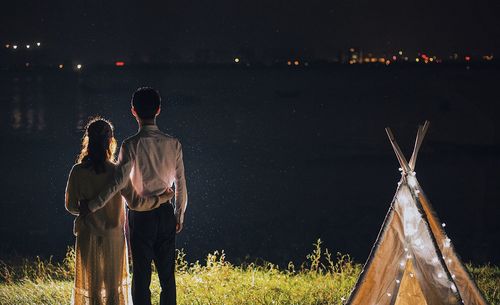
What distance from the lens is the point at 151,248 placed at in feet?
16.5

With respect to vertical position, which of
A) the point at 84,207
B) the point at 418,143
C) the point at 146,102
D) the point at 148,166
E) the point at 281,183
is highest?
the point at 146,102

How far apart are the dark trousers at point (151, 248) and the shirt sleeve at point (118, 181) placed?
0.79 feet

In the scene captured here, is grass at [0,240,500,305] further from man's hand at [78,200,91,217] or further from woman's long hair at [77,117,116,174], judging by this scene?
woman's long hair at [77,117,116,174]

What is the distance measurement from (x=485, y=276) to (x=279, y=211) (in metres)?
11.5

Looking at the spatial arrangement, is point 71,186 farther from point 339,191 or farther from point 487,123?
point 487,123

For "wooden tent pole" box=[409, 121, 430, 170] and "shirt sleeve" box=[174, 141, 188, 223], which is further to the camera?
"wooden tent pole" box=[409, 121, 430, 170]

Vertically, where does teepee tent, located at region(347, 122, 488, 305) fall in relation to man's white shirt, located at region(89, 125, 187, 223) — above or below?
below

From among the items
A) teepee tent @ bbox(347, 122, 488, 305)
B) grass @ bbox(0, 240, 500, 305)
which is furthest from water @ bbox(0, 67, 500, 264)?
teepee tent @ bbox(347, 122, 488, 305)

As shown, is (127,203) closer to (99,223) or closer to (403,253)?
(99,223)

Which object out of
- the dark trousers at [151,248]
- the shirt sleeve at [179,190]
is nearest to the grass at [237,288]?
the dark trousers at [151,248]

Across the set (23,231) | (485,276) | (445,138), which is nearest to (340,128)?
(445,138)

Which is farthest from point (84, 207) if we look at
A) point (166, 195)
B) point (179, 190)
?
point (179, 190)

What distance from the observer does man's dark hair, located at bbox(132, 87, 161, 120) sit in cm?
498

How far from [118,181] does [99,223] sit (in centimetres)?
41
